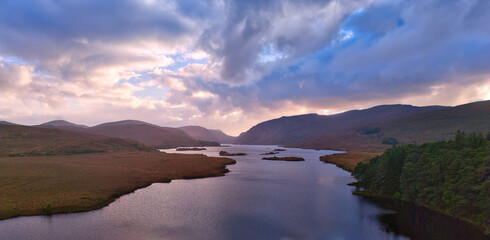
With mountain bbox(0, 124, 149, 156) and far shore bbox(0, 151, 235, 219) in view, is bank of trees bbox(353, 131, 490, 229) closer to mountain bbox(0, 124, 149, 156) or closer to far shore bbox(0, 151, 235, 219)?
far shore bbox(0, 151, 235, 219)

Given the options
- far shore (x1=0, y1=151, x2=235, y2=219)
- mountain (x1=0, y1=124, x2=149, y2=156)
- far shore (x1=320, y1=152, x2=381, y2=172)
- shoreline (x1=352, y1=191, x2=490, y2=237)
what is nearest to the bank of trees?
shoreline (x1=352, y1=191, x2=490, y2=237)

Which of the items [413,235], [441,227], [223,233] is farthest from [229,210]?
[441,227]

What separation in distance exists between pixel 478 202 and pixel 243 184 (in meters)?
45.1

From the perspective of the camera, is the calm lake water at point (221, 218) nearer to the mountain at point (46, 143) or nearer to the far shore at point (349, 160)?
the far shore at point (349, 160)

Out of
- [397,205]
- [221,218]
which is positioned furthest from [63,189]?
[397,205]

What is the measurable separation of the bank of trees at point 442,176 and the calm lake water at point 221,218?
8023 mm

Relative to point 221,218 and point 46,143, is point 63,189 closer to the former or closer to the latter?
point 221,218

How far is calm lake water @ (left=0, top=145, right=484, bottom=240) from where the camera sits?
31984 millimetres

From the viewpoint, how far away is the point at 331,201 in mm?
49500

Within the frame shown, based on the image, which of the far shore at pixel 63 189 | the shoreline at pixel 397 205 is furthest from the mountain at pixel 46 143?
the shoreline at pixel 397 205

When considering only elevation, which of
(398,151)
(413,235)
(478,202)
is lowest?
(413,235)

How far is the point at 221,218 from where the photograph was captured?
1508 inches

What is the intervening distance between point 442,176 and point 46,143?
182 metres

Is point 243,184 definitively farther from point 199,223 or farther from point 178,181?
point 199,223
